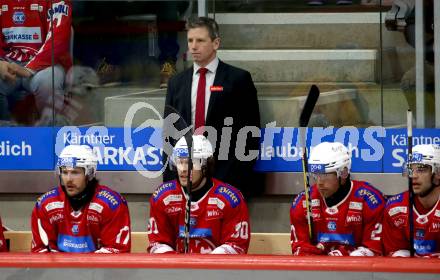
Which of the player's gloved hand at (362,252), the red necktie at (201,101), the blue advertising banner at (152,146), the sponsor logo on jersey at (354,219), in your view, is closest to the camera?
the player's gloved hand at (362,252)

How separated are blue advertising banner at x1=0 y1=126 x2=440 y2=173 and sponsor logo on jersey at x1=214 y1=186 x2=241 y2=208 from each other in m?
1.77

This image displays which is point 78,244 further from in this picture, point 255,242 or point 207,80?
point 207,80

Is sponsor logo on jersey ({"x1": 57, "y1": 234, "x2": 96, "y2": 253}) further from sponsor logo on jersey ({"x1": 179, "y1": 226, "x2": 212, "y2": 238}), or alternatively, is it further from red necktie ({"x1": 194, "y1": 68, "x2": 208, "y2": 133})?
red necktie ({"x1": 194, "y1": 68, "x2": 208, "y2": 133})

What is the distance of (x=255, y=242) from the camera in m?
7.84

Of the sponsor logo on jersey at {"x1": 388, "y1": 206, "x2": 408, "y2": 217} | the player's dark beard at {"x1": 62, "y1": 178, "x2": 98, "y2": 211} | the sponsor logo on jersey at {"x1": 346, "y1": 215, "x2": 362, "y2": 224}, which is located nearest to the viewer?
the sponsor logo on jersey at {"x1": 388, "y1": 206, "x2": 408, "y2": 217}

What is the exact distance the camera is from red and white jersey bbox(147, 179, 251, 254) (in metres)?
7.62

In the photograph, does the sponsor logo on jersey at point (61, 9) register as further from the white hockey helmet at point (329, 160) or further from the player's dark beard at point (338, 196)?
the player's dark beard at point (338, 196)

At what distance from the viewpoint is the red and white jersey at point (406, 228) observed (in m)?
7.41

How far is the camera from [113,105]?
9750mm

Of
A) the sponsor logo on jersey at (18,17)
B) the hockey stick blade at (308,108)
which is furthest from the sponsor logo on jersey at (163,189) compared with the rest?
the sponsor logo on jersey at (18,17)

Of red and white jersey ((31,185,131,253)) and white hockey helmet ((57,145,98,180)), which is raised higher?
white hockey helmet ((57,145,98,180))

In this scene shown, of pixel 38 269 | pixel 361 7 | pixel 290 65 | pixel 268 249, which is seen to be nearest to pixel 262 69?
pixel 290 65

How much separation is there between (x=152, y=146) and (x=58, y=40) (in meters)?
1.05

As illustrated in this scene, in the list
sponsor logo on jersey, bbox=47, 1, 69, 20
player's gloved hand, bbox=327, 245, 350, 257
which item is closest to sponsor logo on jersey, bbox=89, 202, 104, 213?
player's gloved hand, bbox=327, 245, 350, 257
